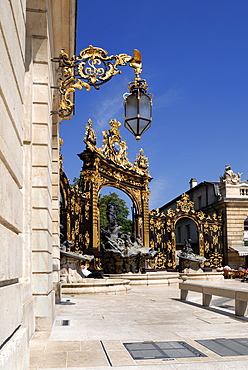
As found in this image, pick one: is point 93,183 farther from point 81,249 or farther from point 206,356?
point 206,356

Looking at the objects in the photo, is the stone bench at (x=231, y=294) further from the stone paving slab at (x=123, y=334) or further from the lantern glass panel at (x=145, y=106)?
the lantern glass panel at (x=145, y=106)

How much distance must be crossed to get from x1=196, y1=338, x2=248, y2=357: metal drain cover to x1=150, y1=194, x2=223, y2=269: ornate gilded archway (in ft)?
62.4

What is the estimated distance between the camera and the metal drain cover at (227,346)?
4996 millimetres

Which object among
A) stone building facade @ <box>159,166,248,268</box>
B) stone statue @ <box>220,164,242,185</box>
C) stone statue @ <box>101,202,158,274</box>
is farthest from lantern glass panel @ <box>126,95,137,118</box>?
stone statue @ <box>220,164,242,185</box>

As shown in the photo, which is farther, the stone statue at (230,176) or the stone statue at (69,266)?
the stone statue at (230,176)

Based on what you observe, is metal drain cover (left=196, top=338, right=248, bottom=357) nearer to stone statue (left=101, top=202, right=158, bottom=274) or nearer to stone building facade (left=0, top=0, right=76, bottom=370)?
stone building facade (left=0, top=0, right=76, bottom=370)

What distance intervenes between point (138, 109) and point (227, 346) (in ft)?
12.2

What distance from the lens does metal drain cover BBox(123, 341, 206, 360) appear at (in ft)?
16.0

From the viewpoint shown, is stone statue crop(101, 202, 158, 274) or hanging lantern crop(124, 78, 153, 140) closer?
hanging lantern crop(124, 78, 153, 140)

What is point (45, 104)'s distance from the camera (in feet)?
22.3

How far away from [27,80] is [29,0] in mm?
1145

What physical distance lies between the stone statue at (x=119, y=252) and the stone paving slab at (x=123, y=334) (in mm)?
9463

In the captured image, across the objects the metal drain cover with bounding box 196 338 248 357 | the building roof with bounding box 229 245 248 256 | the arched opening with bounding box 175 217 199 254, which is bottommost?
the building roof with bounding box 229 245 248 256

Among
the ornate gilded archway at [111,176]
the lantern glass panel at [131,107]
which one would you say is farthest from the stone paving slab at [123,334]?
the ornate gilded archway at [111,176]
